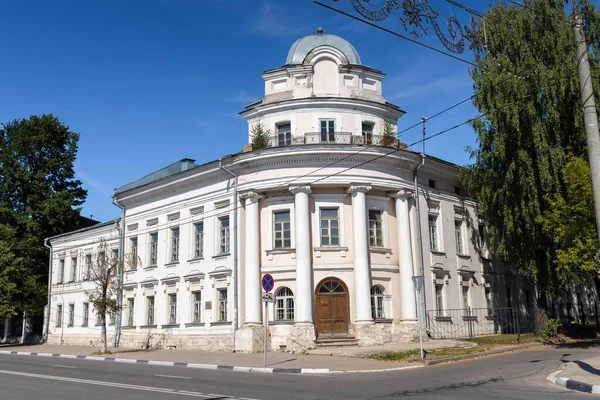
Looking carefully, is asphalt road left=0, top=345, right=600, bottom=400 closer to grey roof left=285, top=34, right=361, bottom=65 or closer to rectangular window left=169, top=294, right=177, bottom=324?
rectangular window left=169, top=294, right=177, bottom=324

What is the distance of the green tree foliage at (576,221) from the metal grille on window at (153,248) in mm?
20117

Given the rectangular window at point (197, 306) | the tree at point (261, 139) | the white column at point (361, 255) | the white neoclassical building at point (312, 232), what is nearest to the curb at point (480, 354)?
the white neoclassical building at point (312, 232)

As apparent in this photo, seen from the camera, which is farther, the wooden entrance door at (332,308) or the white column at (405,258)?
the white column at (405,258)

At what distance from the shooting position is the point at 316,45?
28.1m

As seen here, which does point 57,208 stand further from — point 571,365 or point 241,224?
point 571,365

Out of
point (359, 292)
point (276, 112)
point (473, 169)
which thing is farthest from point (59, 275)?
point (473, 169)

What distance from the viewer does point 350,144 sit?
24.6 metres

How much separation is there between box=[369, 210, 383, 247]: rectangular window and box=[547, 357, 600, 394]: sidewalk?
36.9ft

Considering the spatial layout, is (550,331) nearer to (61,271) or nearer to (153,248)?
(153,248)

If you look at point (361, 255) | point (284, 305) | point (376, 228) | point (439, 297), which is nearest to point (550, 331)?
point (439, 297)

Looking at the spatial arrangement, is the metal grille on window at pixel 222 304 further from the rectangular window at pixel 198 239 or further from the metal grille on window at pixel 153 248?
the metal grille on window at pixel 153 248

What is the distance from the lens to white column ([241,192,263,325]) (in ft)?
80.4

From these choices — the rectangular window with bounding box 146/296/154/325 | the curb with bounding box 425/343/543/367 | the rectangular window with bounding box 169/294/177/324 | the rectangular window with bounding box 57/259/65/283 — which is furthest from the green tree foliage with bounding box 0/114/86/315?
the curb with bounding box 425/343/543/367

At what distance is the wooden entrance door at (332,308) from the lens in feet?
78.9
